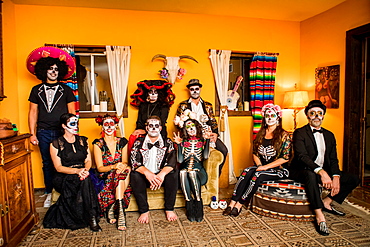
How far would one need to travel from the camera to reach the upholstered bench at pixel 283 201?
2.84 m

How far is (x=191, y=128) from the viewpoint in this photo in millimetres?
3266

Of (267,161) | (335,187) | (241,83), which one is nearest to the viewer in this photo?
(335,187)

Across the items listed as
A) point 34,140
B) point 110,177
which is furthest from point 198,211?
point 34,140

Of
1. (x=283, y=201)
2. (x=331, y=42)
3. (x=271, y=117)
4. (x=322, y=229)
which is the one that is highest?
(x=331, y=42)

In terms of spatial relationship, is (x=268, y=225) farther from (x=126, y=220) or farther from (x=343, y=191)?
(x=126, y=220)

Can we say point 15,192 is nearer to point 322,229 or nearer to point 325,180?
point 322,229

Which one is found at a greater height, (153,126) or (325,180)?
(153,126)

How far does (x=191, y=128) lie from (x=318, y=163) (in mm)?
1510

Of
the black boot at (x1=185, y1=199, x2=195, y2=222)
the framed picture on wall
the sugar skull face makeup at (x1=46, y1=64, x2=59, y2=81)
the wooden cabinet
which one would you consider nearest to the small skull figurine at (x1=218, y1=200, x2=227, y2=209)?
the black boot at (x1=185, y1=199, x2=195, y2=222)

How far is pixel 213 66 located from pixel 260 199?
2248 mm

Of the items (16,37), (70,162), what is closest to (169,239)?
(70,162)

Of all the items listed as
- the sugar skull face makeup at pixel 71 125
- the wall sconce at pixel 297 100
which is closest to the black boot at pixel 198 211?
the sugar skull face makeup at pixel 71 125

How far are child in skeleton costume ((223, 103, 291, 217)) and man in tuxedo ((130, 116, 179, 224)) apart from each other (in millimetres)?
681

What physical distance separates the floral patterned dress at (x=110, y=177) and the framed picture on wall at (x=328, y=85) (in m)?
3.15
